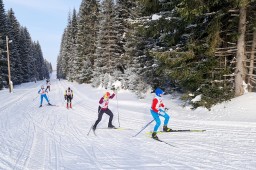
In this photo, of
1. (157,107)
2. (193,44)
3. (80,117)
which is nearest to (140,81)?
(80,117)

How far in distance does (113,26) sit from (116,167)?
3057 centimetres

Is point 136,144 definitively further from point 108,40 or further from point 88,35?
point 88,35

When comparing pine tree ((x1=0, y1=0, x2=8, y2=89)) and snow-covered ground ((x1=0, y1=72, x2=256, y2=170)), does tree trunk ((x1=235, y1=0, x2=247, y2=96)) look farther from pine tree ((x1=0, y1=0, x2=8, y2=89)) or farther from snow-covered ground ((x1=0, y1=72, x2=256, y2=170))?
pine tree ((x1=0, y1=0, x2=8, y2=89))

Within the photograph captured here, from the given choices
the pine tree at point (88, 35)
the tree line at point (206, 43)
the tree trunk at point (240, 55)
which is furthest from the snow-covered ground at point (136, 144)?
the pine tree at point (88, 35)

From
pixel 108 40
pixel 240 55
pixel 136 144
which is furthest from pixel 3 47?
pixel 136 144

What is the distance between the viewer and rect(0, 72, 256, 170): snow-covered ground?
655cm

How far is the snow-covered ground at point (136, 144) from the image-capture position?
21.5 feet

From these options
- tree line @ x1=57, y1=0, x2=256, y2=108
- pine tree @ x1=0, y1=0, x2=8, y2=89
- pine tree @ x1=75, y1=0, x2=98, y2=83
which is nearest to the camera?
tree line @ x1=57, y1=0, x2=256, y2=108

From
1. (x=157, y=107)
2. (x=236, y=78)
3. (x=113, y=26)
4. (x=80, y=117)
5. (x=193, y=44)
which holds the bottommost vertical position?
(x=80, y=117)

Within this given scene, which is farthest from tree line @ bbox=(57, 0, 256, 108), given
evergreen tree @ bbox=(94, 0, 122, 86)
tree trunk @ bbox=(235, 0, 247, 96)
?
evergreen tree @ bbox=(94, 0, 122, 86)

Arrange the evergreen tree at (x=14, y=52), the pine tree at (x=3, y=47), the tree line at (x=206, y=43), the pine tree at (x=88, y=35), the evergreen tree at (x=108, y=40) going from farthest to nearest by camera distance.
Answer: the evergreen tree at (x=14, y=52) < the pine tree at (x=88, y=35) < the pine tree at (x=3, y=47) < the evergreen tree at (x=108, y=40) < the tree line at (x=206, y=43)

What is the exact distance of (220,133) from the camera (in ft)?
31.7

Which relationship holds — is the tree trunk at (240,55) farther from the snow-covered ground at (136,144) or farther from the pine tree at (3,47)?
the pine tree at (3,47)

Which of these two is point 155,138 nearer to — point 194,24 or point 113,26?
point 194,24
